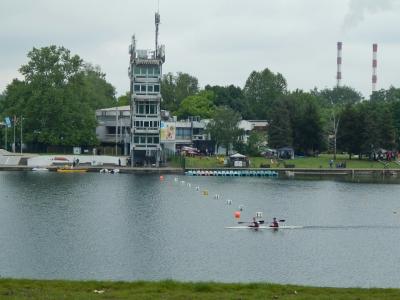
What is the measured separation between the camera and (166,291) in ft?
116

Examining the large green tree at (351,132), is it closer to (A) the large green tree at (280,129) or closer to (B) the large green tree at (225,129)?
(A) the large green tree at (280,129)

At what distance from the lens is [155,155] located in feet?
480

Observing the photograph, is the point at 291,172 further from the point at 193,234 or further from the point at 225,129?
the point at 193,234

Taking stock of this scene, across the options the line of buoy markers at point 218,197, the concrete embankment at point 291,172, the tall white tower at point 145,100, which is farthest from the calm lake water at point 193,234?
the tall white tower at point 145,100

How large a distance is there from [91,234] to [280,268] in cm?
2052

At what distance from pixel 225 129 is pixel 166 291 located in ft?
404

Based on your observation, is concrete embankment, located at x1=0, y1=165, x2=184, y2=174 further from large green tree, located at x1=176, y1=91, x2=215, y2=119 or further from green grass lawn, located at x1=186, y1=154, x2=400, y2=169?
large green tree, located at x1=176, y1=91, x2=215, y2=119

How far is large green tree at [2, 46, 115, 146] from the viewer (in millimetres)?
151000

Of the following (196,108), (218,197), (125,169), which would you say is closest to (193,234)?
(218,197)

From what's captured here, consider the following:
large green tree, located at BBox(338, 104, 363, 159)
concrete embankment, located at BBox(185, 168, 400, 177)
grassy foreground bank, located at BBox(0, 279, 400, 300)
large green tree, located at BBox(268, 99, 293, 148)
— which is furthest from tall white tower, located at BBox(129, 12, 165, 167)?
grassy foreground bank, located at BBox(0, 279, 400, 300)

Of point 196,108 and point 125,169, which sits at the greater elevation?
point 196,108

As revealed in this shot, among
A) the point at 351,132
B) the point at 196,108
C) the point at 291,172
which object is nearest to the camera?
the point at 291,172

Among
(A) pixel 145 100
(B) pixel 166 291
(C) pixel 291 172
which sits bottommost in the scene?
(B) pixel 166 291

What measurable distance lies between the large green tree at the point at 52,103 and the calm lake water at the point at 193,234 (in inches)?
1397
